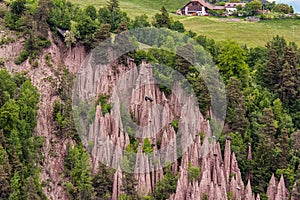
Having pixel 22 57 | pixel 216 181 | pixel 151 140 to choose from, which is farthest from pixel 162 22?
pixel 216 181

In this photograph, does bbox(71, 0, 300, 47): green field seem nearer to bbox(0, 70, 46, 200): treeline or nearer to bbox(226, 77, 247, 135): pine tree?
bbox(226, 77, 247, 135): pine tree

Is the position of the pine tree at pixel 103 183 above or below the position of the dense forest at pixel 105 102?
below

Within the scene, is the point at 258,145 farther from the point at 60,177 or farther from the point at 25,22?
the point at 25,22

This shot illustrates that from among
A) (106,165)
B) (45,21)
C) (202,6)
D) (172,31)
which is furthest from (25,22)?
(202,6)

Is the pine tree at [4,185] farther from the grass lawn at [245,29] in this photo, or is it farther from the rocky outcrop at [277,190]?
the grass lawn at [245,29]

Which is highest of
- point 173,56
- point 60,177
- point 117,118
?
point 173,56

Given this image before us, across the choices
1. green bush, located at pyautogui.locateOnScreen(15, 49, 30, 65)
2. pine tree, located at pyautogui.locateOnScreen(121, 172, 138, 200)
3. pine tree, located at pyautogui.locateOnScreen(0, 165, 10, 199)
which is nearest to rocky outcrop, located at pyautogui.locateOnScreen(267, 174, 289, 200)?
pine tree, located at pyautogui.locateOnScreen(121, 172, 138, 200)

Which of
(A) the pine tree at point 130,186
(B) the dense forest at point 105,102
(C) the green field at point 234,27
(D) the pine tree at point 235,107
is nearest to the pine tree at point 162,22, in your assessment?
(B) the dense forest at point 105,102
